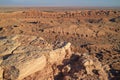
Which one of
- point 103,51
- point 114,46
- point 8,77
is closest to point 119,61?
point 103,51

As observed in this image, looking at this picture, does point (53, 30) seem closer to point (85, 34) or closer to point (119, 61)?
point (85, 34)

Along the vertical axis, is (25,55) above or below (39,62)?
above

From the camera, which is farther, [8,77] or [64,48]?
[64,48]

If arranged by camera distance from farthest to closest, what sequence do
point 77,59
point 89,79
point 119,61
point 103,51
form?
point 103,51
point 119,61
point 77,59
point 89,79

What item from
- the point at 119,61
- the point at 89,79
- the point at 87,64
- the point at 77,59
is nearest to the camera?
the point at 89,79

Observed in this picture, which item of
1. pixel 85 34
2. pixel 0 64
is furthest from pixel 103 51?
pixel 0 64

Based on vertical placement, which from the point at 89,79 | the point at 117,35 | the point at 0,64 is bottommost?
the point at 117,35

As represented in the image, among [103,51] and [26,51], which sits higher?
[26,51]
